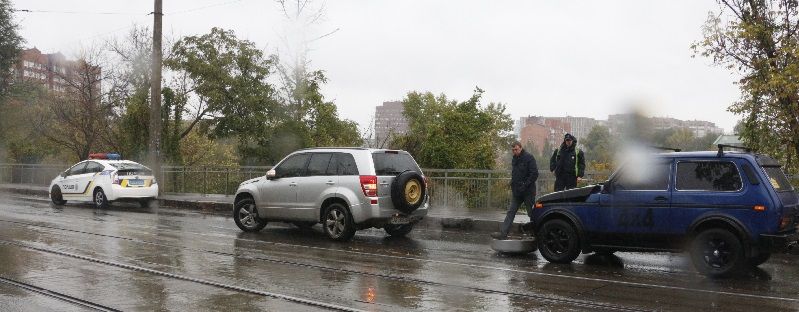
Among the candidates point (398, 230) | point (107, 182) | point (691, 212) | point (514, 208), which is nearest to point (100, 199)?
point (107, 182)

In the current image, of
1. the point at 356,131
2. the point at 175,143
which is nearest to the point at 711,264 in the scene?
the point at 175,143

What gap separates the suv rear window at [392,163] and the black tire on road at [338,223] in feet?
3.07

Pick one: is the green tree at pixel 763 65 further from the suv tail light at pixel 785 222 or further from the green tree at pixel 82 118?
the green tree at pixel 82 118

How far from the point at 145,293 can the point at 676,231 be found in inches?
251

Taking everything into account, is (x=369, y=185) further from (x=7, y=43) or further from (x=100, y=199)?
(x=7, y=43)

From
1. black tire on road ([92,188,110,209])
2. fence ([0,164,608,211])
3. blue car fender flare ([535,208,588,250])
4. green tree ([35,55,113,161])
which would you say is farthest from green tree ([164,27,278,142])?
blue car fender flare ([535,208,588,250])

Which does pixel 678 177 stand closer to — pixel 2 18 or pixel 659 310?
pixel 659 310

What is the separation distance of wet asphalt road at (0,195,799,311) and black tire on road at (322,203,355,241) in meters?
0.22

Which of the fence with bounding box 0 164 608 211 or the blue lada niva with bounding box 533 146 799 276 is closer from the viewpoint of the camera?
the blue lada niva with bounding box 533 146 799 276

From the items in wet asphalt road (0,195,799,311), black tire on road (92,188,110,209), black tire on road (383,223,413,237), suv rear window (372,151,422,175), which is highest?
suv rear window (372,151,422,175)

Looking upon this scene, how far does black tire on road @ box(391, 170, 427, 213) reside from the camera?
12.7 m

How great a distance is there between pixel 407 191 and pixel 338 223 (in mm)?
1340

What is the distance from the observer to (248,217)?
14703mm

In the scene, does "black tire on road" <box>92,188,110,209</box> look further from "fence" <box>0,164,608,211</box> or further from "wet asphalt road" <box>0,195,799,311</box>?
"wet asphalt road" <box>0,195,799,311</box>
